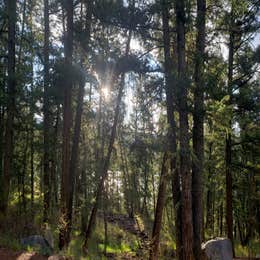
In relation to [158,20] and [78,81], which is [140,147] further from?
[158,20]

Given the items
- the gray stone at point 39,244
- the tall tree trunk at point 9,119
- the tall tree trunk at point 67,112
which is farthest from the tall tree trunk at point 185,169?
the tall tree trunk at point 9,119

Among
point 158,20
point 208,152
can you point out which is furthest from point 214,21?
point 208,152

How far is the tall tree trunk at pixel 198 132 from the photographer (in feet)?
25.1

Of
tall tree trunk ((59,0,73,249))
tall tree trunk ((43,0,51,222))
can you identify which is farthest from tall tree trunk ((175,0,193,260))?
tall tree trunk ((43,0,51,222))

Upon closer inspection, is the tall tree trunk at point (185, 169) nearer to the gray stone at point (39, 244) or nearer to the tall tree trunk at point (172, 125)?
the tall tree trunk at point (172, 125)

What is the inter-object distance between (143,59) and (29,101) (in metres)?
4.54

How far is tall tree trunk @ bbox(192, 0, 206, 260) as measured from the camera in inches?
302

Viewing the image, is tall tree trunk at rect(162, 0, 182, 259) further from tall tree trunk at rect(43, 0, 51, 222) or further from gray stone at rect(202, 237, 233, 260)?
tall tree trunk at rect(43, 0, 51, 222)

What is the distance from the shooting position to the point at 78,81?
9508mm

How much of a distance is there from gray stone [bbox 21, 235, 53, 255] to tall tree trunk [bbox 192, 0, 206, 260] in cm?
357

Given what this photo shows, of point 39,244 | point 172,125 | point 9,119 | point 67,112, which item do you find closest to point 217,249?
point 172,125

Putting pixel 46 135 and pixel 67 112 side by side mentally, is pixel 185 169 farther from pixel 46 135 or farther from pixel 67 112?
pixel 46 135

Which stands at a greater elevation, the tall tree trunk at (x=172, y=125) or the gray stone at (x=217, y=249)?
the tall tree trunk at (x=172, y=125)

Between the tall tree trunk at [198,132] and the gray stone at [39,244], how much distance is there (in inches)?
141
